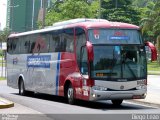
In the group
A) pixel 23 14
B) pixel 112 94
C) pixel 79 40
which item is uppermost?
pixel 23 14

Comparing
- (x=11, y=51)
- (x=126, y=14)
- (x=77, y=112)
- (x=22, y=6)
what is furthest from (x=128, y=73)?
(x=22, y=6)

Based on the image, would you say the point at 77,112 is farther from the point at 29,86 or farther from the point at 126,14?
the point at 126,14

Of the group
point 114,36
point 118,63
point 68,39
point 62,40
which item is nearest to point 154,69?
point 62,40

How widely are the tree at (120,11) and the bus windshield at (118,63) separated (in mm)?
79321

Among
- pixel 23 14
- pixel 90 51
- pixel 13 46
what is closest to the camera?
pixel 90 51

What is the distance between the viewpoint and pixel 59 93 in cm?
2245

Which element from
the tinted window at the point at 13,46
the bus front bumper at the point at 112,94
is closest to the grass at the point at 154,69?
the tinted window at the point at 13,46

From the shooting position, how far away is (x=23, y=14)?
4614 inches

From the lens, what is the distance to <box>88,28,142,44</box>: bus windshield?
65.0ft

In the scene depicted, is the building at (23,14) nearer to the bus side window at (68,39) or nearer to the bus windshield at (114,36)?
the bus side window at (68,39)

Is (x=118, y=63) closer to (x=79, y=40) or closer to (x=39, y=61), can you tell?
(x=79, y=40)

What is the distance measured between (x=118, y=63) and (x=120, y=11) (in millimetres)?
82950

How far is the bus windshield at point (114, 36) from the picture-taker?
779 inches

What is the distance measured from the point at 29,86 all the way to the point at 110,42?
8.16m
